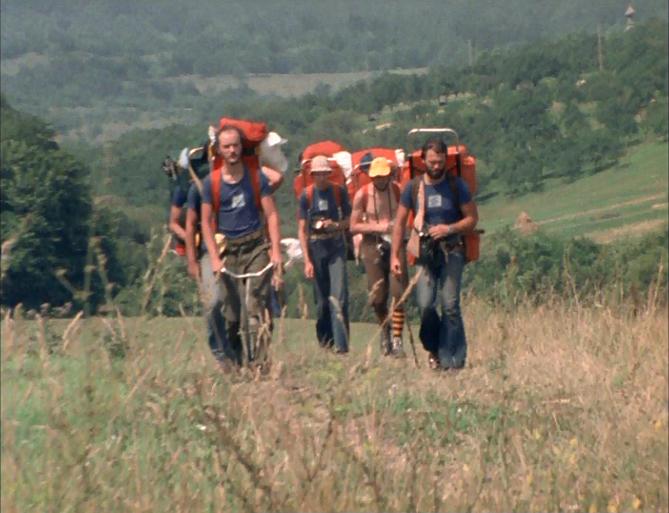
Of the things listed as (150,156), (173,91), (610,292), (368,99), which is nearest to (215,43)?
(173,91)

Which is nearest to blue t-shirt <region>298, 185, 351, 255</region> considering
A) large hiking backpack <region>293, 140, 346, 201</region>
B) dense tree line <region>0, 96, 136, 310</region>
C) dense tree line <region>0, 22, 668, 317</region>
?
large hiking backpack <region>293, 140, 346, 201</region>

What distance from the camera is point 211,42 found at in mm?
55562

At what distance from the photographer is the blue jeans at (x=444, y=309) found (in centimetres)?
821

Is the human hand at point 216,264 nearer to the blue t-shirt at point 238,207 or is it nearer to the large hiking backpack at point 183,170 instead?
the blue t-shirt at point 238,207

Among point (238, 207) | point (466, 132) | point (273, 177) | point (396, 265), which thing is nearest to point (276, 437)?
point (238, 207)

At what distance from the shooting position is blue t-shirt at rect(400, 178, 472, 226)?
8.17 m

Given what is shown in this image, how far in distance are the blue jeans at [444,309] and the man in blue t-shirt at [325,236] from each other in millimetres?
1080

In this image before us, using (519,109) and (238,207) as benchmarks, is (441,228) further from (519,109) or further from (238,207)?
(519,109)

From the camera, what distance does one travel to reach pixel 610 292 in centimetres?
1123

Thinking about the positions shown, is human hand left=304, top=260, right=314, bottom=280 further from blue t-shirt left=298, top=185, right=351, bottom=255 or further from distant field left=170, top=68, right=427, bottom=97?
distant field left=170, top=68, right=427, bottom=97

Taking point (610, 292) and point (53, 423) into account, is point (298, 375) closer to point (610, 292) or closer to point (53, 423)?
point (53, 423)

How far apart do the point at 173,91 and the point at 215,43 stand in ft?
18.4

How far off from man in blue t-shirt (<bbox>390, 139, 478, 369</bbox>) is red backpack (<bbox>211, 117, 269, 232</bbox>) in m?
1.00

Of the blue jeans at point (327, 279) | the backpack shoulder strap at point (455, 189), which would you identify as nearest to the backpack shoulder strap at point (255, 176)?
the backpack shoulder strap at point (455, 189)
